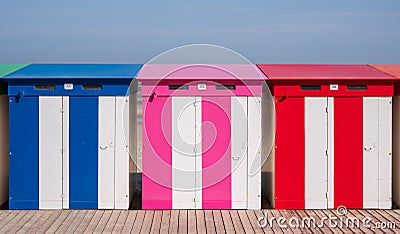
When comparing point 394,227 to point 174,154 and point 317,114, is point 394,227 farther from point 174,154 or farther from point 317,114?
point 174,154

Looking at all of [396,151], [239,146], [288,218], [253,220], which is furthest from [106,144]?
[396,151]

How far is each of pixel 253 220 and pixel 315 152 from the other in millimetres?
1269

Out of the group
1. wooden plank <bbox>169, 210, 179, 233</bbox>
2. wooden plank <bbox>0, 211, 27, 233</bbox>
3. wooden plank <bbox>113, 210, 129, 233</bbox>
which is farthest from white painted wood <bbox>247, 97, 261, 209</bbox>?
wooden plank <bbox>0, 211, 27, 233</bbox>

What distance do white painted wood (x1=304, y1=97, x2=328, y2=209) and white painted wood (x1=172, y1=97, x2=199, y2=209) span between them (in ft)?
4.75

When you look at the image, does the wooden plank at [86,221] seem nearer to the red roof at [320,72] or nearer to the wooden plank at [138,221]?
the wooden plank at [138,221]

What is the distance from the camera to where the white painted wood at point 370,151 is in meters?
8.27

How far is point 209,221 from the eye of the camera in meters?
7.66

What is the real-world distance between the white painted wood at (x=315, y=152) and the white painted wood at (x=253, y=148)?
620mm

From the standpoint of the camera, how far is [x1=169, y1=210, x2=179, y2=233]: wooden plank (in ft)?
24.0

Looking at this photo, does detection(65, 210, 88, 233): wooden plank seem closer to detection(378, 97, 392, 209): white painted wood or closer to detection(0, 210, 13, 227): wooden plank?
detection(0, 210, 13, 227): wooden plank

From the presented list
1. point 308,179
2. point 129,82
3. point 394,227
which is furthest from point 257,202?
point 129,82

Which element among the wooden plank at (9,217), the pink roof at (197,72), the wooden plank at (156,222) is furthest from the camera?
the pink roof at (197,72)

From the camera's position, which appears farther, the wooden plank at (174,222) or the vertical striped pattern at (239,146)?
the vertical striped pattern at (239,146)

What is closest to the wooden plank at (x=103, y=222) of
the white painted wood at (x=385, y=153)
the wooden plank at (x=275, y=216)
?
the wooden plank at (x=275, y=216)
